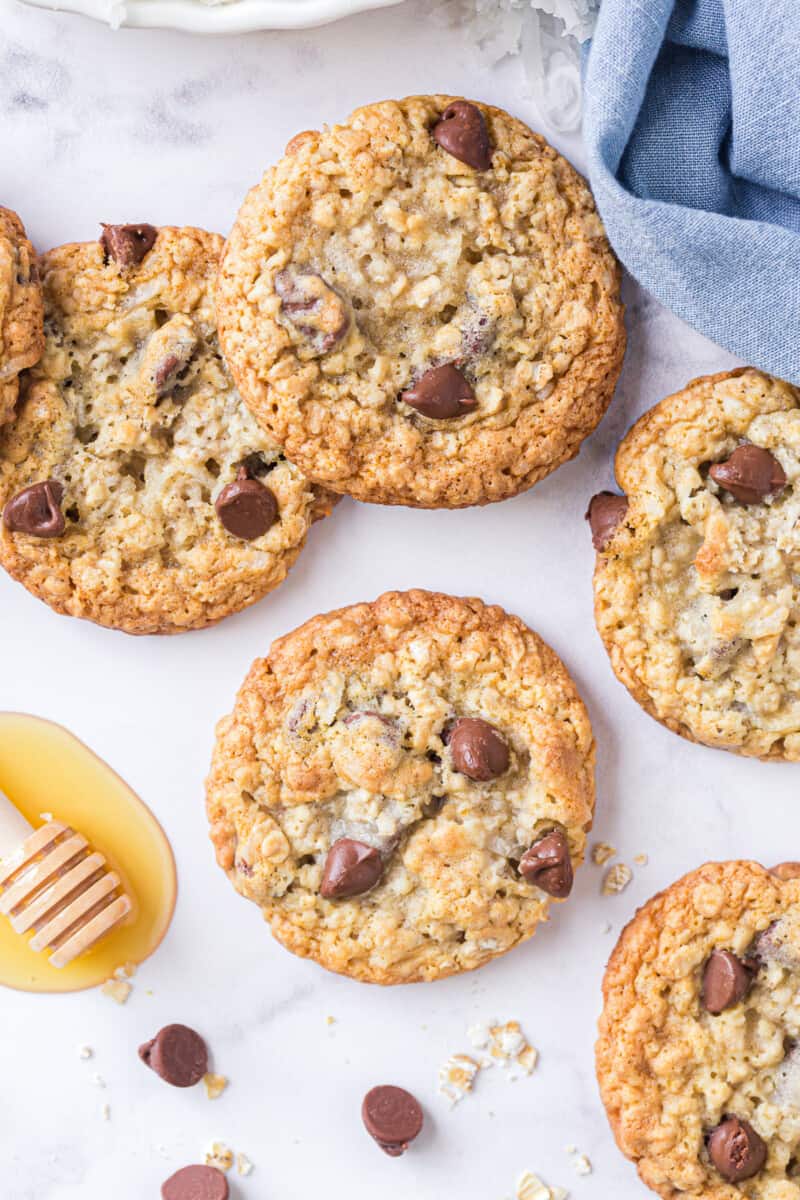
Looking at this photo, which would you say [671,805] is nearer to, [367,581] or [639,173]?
[367,581]

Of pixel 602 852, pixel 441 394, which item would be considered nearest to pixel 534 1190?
pixel 602 852

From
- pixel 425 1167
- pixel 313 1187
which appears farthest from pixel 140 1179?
pixel 425 1167

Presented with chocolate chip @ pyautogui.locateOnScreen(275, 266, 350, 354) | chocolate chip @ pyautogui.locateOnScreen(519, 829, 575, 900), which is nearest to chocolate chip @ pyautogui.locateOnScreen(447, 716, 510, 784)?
chocolate chip @ pyautogui.locateOnScreen(519, 829, 575, 900)

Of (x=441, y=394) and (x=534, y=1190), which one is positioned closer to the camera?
(x=441, y=394)

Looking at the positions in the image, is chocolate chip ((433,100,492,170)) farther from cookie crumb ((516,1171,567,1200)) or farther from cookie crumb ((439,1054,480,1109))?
cookie crumb ((516,1171,567,1200))

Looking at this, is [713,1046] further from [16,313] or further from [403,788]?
[16,313]

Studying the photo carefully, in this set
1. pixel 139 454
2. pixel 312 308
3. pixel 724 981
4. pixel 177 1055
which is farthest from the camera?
pixel 177 1055

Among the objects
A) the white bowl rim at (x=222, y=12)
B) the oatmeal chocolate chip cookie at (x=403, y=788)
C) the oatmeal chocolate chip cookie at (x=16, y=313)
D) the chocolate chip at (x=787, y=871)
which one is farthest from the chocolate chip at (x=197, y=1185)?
the white bowl rim at (x=222, y=12)
